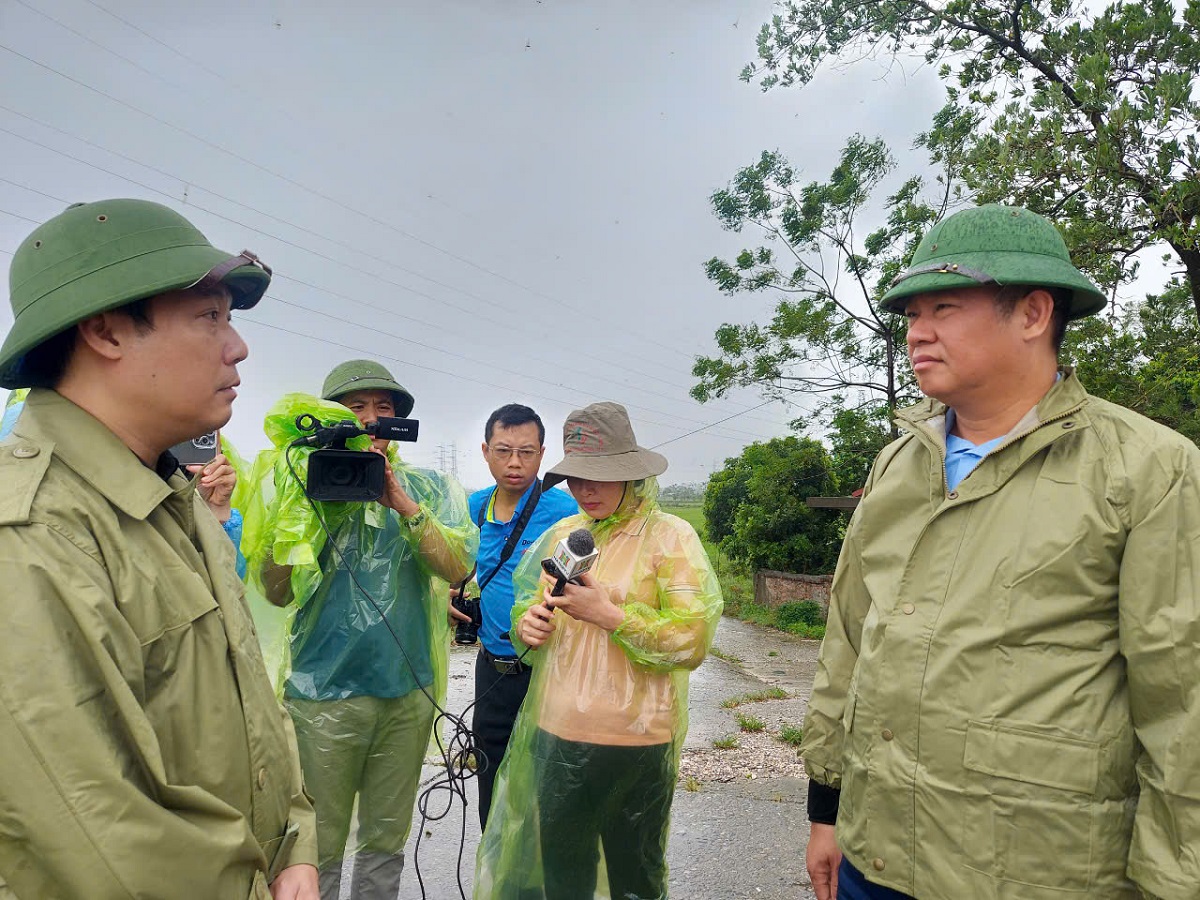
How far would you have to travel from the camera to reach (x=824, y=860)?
6.42 ft

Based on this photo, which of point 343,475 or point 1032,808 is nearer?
point 1032,808

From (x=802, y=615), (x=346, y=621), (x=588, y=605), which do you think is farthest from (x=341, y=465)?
(x=802, y=615)

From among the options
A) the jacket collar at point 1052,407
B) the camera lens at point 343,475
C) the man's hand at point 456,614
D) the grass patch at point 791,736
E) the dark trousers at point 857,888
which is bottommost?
the grass patch at point 791,736

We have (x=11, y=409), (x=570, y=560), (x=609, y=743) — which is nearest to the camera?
(x=570, y=560)

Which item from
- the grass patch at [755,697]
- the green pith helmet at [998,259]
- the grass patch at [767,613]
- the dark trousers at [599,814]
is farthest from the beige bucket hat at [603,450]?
the grass patch at [767,613]

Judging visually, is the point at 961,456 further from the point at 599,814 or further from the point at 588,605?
the point at 599,814

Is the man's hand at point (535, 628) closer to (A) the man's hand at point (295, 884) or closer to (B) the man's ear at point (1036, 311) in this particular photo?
(A) the man's hand at point (295, 884)

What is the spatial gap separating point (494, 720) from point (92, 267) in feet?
7.92

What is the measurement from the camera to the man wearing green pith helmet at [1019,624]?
1.39m

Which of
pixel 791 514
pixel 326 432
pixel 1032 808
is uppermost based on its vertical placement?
pixel 791 514

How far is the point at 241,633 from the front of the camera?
4.75 ft

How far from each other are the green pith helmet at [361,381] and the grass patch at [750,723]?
4.00 meters

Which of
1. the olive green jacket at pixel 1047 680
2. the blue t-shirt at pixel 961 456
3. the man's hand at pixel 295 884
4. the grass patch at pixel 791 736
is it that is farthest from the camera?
the grass patch at pixel 791 736

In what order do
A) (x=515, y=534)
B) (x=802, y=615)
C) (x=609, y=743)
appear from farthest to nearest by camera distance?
(x=802, y=615)
(x=515, y=534)
(x=609, y=743)
